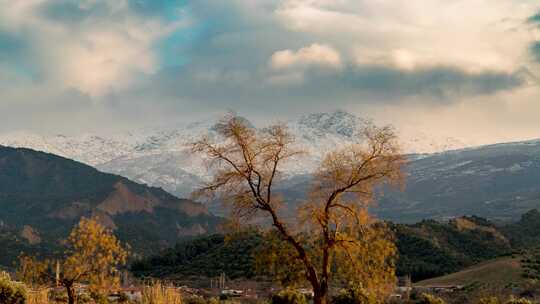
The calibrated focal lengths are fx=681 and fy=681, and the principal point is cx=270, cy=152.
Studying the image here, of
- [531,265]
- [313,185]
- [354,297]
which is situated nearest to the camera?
[313,185]

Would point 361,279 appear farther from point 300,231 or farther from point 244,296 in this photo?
point 244,296

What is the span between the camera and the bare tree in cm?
3206

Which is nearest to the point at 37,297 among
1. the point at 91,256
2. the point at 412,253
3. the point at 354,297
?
the point at 91,256

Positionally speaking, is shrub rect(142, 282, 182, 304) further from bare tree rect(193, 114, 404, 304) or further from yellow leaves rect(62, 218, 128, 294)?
bare tree rect(193, 114, 404, 304)

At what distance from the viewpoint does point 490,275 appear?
76000mm

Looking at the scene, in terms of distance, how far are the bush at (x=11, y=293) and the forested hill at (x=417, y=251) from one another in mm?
53380

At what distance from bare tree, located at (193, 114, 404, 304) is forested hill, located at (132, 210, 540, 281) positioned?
5246 cm

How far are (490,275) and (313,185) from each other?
49.9m

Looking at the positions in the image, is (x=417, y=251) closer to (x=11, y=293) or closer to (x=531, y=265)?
(x=531, y=265)

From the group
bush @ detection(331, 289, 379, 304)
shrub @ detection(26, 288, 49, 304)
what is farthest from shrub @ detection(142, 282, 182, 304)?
bush @ detection(331, 289, 379, 304)

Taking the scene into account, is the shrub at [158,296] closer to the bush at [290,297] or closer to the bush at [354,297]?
the bush at [290,297]

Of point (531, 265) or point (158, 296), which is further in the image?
point (531, 265)

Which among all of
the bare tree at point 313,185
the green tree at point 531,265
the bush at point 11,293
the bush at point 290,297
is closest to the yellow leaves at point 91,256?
the bush at point 11,293

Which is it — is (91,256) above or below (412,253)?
above
